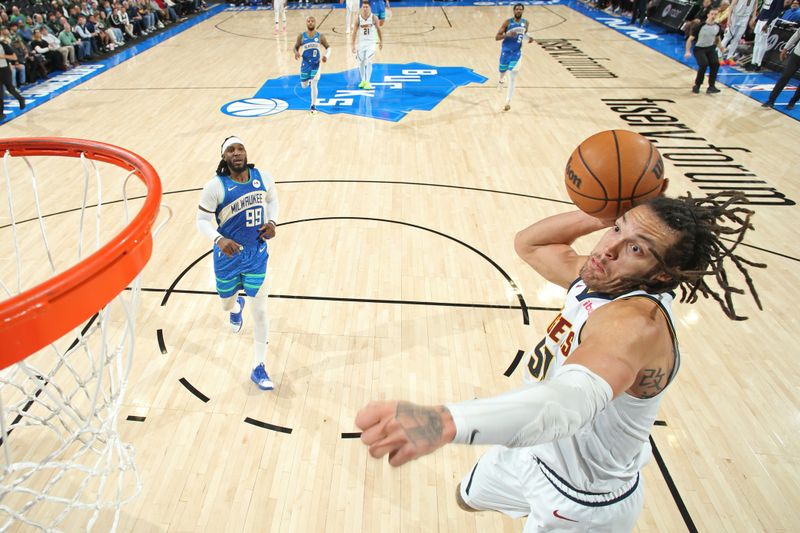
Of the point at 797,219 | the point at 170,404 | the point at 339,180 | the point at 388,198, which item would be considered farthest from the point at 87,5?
the point at 797,219

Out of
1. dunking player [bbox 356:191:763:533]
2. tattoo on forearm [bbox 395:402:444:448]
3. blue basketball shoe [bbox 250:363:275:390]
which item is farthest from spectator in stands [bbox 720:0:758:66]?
tattoo on forearm [bbox 395:402:444:448]

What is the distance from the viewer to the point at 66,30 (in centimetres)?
1263

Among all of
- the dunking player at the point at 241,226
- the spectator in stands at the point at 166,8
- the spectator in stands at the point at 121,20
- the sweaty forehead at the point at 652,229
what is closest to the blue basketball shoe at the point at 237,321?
the dunking player at the point at 241,226

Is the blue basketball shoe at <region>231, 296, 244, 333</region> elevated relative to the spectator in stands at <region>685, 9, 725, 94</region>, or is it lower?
lower

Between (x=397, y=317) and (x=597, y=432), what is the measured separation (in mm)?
2859

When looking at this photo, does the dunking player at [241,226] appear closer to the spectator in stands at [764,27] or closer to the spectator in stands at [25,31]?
the spectator in stands at [25,31]

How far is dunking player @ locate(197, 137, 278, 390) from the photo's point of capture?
11.4 feet

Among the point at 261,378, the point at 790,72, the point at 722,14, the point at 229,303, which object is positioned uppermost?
the point at 722,14

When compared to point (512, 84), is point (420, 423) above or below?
above

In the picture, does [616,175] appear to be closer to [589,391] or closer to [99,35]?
[589,391]

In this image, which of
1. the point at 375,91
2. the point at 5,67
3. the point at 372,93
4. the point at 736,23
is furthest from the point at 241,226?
the point at 736,23

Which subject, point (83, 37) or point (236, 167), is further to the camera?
point (83, 37)

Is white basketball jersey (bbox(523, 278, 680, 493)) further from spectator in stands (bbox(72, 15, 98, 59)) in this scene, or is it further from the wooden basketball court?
spectator in stands (bbox(72, 15, 98, 59))

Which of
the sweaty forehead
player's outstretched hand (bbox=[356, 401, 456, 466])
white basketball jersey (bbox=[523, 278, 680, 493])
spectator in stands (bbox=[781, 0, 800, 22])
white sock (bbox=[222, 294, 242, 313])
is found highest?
the sweaty forehead
